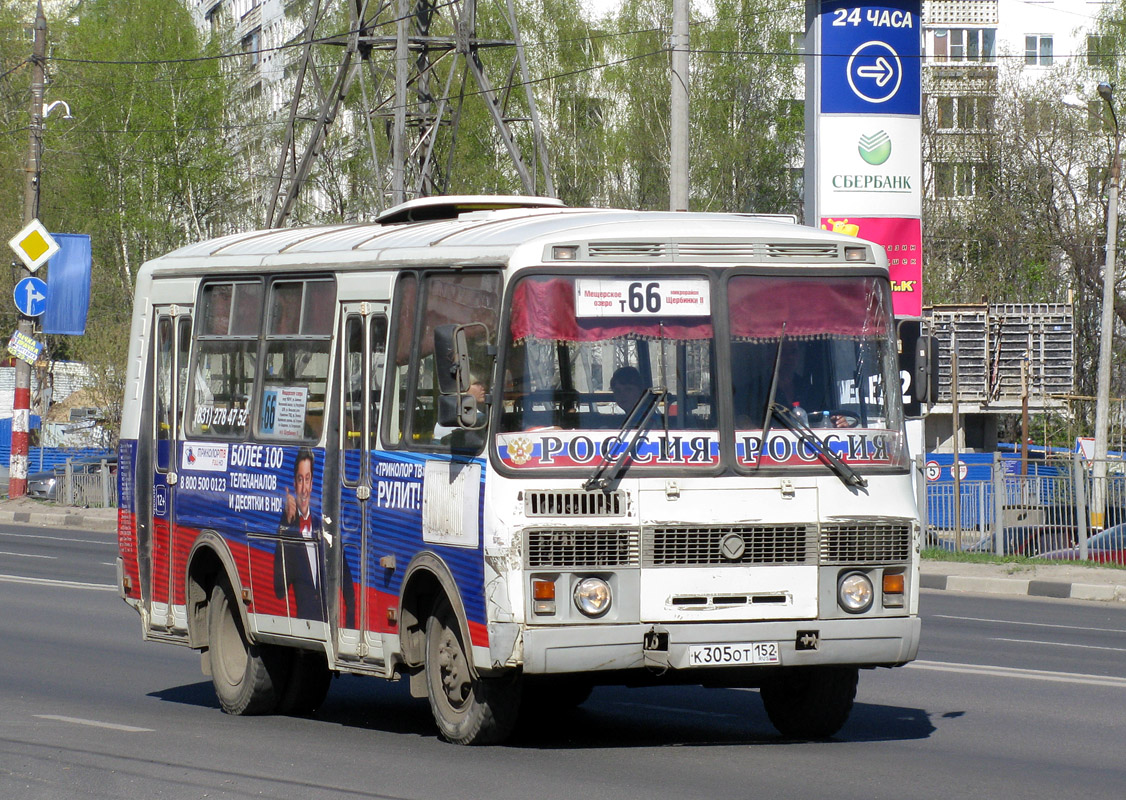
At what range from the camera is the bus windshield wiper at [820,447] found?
8727 millimetres

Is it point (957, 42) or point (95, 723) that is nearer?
point (95, 723)

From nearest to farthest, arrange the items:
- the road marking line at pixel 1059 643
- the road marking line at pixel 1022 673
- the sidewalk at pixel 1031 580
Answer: the road marking line at pixel 1022 673, the road marking line at pixel 1059 643, the sidewalk at pixel 1031 580

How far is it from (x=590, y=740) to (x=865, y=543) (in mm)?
1822

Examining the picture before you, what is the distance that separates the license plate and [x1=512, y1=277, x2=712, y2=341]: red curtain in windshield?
1.50 m

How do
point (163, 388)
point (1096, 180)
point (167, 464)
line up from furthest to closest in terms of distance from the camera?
1. point (1096, 180)
2. point (163, 388)
3. point (167, 464)

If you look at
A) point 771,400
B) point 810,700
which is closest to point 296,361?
point 771,400

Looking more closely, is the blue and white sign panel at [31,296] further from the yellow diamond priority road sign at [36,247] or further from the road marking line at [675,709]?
the road marking line at [675,709]

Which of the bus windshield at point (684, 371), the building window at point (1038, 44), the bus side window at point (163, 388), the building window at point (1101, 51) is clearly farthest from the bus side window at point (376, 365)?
the building window at point (1038, 44)

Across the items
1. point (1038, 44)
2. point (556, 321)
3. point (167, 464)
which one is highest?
point (1038, 44)

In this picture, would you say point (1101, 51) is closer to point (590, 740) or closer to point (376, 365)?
point (376, 365)

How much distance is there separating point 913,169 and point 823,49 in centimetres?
217

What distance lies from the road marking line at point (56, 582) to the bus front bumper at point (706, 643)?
38.7ft

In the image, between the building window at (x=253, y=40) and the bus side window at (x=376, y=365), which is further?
the building window at (x=253, y=40)

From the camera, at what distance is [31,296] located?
3409cm
